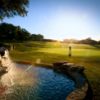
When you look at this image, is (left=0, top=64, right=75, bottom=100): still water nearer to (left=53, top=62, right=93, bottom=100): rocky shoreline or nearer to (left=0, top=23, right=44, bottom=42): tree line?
(left=53, top=62, right=93, bottom=100): rocky shoreline

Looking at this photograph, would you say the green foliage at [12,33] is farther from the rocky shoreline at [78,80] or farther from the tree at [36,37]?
the rocky shoreline at [78,80]

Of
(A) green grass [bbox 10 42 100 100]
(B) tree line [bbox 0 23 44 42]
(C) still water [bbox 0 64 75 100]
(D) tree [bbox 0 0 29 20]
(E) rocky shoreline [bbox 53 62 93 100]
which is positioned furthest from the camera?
(B) tree line [bbox 0 23 44 42]

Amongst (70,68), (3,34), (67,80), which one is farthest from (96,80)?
(3,34)

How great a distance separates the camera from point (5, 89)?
46.7ft

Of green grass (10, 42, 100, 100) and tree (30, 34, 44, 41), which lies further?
tree (30, 34, 44, 41)

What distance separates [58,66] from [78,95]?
11.2m

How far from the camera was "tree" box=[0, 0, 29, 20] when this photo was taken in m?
31.4

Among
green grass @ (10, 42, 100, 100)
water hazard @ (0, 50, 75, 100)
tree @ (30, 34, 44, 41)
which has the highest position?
tree @ (30, 34, 44, 41)

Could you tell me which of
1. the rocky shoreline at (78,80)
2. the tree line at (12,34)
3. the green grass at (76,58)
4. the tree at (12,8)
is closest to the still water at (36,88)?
the rocky shoreline at (78,80)

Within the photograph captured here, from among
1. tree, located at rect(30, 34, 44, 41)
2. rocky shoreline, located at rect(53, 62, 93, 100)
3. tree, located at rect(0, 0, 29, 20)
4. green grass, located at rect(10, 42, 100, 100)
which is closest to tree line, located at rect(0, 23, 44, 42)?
tree, located at rect(30, 34, 44, 41)

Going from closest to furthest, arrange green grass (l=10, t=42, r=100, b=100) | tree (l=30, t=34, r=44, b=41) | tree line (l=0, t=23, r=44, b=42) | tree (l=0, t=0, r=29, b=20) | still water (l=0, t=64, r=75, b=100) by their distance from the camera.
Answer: still water (l=0, t=64, r=75, b=100)
green grass (l=10, t=42, r=100, b=100)
tree (l=0, t=0, r=29, b=20)
tree line (l=0, t=23, r=44, b=42)
tree (l=30, t=34, r=44, b=41)

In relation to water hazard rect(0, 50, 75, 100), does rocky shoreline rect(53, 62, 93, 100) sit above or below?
above

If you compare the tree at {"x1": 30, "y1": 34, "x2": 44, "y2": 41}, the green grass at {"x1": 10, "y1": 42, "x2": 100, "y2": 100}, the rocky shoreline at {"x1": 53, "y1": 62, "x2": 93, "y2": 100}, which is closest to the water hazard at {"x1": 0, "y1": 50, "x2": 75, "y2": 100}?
the rocky shoreline at {"x1": 53, "y1": 62, "x2": 93, "y2": 100}

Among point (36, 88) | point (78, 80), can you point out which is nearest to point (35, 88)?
point (36, 88)
